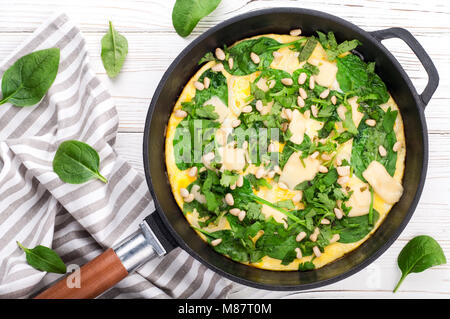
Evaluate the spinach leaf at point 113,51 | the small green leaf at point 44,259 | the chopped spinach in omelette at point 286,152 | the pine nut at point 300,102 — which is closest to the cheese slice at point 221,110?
the chopped spinach in omelette at point 286,152

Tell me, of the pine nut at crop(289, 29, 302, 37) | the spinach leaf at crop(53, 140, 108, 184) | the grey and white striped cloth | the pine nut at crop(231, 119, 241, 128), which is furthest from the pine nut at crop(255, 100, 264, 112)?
the spinach leaf at crop(53, 140, 108, 184)

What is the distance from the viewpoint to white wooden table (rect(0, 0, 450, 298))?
260cm

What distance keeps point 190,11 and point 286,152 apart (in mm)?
908

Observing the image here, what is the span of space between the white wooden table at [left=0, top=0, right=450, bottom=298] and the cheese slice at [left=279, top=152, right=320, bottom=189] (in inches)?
28.0

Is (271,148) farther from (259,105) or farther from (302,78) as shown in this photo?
(302,78)

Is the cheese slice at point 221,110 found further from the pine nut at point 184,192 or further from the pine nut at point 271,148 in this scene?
the pine nut at point 184,192

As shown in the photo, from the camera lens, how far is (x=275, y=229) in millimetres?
2412

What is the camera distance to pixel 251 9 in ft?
8.54

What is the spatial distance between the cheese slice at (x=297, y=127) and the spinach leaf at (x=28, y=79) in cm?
130

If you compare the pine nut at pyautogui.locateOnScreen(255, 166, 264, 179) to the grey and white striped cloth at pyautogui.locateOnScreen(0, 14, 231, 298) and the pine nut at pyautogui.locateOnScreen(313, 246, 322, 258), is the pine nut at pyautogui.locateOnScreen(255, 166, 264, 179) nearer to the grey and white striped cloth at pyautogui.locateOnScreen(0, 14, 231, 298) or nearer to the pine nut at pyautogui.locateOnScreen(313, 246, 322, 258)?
the pine nut at pyautogui.locateOnScreen(313, 246, 322, 258)

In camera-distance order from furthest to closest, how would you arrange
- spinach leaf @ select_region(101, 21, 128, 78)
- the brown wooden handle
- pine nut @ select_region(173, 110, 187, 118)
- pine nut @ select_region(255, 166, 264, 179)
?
spinach leaf @ select_region(101, 21, 128, 78), pine nut @ select_region(173, 110, 187, 118), pine nut @ select_region(255, 166, 264, 179), the brown wooden handle

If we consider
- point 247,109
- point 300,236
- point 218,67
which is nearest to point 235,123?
point 247,109
